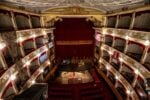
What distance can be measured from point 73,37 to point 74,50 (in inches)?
79.6

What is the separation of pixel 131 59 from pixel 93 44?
12.5 meters

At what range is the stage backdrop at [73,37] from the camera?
25.4 metres

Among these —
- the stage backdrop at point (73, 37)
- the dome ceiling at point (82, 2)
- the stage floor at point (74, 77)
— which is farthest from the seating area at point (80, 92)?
the dome ceiling at point (82, 2)

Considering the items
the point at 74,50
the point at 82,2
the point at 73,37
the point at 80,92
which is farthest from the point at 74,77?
the point at 82,2

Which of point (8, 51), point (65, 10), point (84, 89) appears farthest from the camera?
point (65, 10)

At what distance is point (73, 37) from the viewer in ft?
85.0

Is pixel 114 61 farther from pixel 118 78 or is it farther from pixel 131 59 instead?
pixel 131 59

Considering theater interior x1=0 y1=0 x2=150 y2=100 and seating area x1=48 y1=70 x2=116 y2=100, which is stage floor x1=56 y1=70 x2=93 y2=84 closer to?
theater interior x1=0 y1=0 x2=150 y2=100

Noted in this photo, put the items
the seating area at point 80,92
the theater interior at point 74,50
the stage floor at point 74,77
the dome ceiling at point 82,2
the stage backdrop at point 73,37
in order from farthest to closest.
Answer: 1. the stage backdrop at point 73,37
2. the stage floor at point 74,77
3. the seating area at point 80,92
4. the dome ceiling at point 82,2
5. the theater interior at point 74,50

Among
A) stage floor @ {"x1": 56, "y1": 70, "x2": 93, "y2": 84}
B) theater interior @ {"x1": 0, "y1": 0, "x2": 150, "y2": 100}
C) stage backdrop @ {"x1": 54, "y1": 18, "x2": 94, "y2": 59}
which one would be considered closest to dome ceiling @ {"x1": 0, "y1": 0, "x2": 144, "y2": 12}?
theater interior @ {"x1": 0, "y1": 0, "x2": 150, "y2": 100}

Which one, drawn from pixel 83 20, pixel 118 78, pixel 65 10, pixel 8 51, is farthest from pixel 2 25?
pixel 83 20

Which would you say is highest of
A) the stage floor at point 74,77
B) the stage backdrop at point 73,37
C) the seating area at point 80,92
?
the stage backdrop at point 73,37

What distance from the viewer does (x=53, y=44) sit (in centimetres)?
2525

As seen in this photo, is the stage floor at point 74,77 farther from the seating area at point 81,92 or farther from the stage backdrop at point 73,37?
the stage backdrop at point 73,37
